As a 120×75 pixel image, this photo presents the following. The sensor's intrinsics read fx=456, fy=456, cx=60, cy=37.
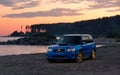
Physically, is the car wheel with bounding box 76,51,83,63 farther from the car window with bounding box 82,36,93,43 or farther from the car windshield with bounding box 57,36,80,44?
the car window with bounding box 82,36,93,43

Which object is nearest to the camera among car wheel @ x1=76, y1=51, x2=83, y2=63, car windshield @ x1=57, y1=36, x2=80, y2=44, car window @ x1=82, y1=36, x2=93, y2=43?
car wheel @ x1=76, y1=51, x2=83, y2=63

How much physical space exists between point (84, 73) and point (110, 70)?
1783mm

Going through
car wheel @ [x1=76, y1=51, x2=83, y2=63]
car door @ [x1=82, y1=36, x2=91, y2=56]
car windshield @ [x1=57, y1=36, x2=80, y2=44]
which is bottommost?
car wheel @ [x1=76, y1=51, x2=83, y2=63]

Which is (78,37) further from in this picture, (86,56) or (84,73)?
(84,73)

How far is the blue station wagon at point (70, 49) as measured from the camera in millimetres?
25359

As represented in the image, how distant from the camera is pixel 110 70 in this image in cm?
2108

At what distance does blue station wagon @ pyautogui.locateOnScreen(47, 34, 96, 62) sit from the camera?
25.4 metres

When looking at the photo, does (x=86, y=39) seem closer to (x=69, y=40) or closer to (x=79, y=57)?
(x=69, y=40)

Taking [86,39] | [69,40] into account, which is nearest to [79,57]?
[69,40]

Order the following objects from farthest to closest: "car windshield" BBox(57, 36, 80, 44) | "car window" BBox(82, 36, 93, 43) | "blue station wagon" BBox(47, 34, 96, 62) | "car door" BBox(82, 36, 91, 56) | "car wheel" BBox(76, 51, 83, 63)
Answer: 1. "car window" BBox(82, 36, 93, 43)
2. "car door" BBox(82, 36, 91, 56)
3. "car windshield" BBox(57, 36, 80, 44)
4. "car wheel" BBox(76, 51, 83, 63)
5. "blue station wagon" BBox(47, 34, 96, 62)

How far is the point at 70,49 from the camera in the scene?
2539 centimetres

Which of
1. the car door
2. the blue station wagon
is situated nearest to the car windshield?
the blue station wagon

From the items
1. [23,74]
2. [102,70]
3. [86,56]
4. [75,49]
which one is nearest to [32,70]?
[23,74]

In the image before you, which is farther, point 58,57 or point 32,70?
point 58,57
